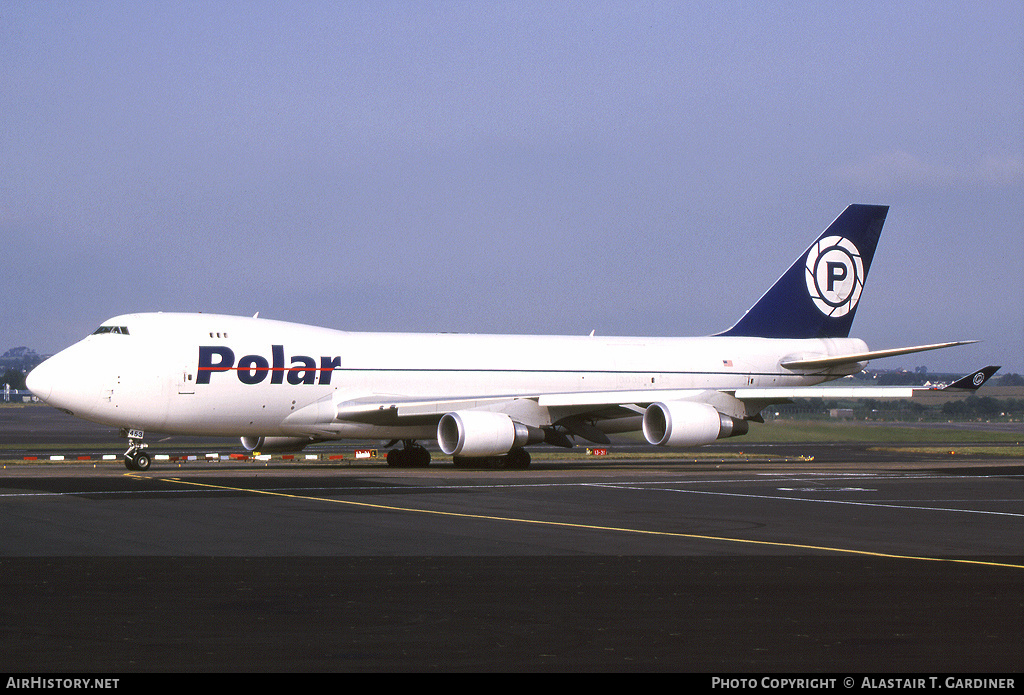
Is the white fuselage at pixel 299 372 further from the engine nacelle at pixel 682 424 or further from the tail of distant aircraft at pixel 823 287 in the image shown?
the tail of distant aircraft at pixel 823 287

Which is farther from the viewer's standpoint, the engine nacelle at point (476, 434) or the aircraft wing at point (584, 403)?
the aircraft wing at point (584, 403)

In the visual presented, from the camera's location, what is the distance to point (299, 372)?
34.5 meters

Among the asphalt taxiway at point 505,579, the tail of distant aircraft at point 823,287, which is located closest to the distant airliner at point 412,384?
the tail of distant aircraft at point 823,287

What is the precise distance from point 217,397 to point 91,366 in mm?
3442

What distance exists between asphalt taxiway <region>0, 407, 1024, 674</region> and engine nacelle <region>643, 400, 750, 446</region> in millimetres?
9924

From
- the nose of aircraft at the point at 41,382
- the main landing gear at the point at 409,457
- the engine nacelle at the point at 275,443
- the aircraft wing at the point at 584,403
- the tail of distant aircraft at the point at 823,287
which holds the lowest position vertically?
the main landing gear at the point at 409,457

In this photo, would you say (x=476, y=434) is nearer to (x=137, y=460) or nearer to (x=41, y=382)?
(x=137, y=460)

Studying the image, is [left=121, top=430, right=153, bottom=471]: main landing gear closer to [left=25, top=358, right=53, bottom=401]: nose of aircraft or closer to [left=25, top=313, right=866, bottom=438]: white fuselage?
[left=25, top=313, right=866, bottom=438]: white fuselage

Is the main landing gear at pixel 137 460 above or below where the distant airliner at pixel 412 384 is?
below

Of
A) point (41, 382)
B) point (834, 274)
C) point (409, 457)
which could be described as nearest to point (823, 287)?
point (834, 274)

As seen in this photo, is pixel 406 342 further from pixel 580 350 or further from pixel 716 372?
pixel 716 372

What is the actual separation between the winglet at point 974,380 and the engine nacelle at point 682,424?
21.9ft

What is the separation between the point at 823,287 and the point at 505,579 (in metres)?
35.4

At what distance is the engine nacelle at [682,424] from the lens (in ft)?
114
